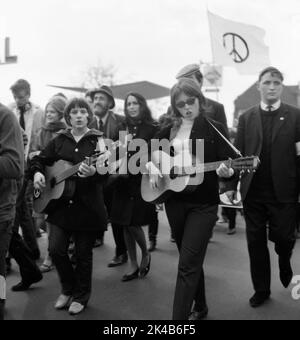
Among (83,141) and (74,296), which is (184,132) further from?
(74,296)

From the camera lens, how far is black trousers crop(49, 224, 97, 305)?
3537 millimetres

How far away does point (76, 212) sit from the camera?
3535mm

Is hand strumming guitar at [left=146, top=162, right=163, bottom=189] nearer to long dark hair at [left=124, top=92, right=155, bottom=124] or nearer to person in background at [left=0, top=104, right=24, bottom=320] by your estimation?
person in background at [left=0, top=104, right=24, bottom=320]

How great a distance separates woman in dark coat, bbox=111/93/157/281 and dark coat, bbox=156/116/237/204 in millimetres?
1220

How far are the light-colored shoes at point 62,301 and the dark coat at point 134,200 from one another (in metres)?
1.02

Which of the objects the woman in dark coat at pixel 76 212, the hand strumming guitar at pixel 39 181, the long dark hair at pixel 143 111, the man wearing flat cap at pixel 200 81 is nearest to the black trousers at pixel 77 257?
the woman in dark coat at pixel 76 212

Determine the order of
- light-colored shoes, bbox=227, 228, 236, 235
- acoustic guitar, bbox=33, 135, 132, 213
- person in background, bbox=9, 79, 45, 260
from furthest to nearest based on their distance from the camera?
light-colored shoes, bbox=227, 228, 236, 235 → person in background, bbox=9, 79, 45, 260 → acoustic guitar, bbox=33, 135, 132, 213

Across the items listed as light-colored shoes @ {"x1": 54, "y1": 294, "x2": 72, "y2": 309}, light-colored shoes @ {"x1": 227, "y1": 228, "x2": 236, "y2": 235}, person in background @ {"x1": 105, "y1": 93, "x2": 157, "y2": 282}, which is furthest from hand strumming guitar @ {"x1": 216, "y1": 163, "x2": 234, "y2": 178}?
light-colored shoes @ {"x1": 227, "y1": 228, "x2": 236, "y2": 235}

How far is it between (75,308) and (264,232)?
68.8 inches

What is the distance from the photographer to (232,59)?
4871 mm

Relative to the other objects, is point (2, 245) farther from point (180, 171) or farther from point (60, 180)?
point (180, 171)

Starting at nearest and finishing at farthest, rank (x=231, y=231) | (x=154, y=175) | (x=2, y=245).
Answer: (x=2, y=245)
(x=154, y=175)
(x=231, y=231)

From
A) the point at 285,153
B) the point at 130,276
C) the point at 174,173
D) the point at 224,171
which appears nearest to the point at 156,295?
the point at 130,276

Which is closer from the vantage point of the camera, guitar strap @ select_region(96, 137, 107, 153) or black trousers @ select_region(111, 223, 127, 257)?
guitar strap @ select_region(96, 137, 107, 153)
